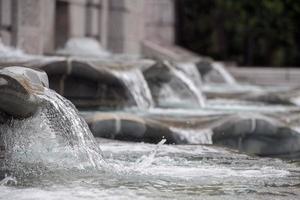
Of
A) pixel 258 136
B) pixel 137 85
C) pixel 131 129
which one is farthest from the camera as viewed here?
pixel 137 85

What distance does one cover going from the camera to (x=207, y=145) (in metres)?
7.74

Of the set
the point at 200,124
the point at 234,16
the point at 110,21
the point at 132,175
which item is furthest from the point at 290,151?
the point at 234,16

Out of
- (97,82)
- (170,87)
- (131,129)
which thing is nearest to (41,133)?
(131,129)

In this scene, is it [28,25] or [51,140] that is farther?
[28,25]

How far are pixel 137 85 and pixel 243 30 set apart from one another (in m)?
14.3

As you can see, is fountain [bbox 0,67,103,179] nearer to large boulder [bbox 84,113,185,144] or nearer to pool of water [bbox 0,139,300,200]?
pool of water [bbox 0,139,300,200]

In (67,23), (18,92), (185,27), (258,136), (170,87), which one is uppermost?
(67,23)

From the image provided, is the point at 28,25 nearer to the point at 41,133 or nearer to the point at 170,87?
the point at 170,87

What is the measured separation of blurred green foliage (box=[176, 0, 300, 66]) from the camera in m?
23.3

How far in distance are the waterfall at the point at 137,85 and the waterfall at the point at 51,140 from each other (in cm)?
357

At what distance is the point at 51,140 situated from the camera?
21.5 ft

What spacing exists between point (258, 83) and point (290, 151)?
10.5 m

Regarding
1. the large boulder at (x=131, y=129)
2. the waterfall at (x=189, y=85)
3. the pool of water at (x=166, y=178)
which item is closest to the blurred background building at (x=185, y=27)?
the waterfall at (x=189, y=85)

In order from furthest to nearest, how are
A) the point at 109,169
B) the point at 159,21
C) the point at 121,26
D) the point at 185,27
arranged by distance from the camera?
the point at 185,27, the point at 159,21, the point at 121,26, the point at 109,169
